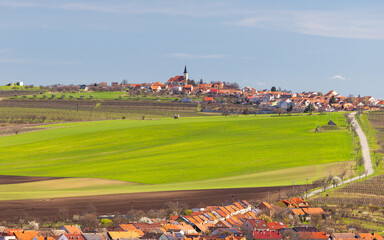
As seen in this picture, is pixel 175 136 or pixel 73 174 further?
pixel 175 136

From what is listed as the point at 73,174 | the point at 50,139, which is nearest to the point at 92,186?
the point at 73,174

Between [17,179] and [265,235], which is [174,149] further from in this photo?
[265,235]

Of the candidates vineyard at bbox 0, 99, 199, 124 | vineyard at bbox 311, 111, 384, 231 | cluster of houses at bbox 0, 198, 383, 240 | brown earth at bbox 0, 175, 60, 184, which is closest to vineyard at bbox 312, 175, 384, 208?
vineyard at bbox 311, 111, 384, 231

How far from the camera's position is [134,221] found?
223ft

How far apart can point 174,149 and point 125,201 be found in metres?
44.9

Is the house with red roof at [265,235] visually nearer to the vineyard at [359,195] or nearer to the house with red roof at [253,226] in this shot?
the house with red roof at [253,226]

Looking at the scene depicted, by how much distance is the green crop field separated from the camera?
93.9 metres

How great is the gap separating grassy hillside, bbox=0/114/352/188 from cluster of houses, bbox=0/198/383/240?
2028 centimetres

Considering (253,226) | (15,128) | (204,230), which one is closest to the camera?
(253,226)

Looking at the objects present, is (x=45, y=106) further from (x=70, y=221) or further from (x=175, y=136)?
(x=70, y=221)

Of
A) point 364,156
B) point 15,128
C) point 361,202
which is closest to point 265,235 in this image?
point 361,202

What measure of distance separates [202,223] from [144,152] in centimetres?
5464

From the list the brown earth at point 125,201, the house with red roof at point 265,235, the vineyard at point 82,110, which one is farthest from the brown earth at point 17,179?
the vineyard at point 82,110

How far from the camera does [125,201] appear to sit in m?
78.6
